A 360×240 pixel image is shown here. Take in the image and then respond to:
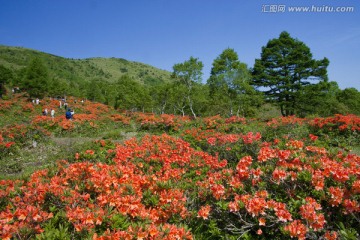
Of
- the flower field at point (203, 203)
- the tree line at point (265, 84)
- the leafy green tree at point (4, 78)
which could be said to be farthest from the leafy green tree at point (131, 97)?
the flower field at point (203, 203)

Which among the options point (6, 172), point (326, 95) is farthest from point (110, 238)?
point (326, 95)

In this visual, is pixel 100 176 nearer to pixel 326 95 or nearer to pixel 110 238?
pixel 110 238

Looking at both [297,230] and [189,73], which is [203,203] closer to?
[297,230]

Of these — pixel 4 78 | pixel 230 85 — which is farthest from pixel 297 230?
pixel 4 78

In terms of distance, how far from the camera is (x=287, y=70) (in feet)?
95.3

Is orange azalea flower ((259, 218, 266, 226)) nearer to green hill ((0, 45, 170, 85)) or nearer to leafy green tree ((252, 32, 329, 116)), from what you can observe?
leafy green tree ((252, 32, 329, 116))

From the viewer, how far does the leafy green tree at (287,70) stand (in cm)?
2888

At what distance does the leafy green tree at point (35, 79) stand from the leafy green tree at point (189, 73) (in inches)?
946

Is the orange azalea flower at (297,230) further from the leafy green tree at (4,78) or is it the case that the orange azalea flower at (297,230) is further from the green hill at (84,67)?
the green hill at (84,67)

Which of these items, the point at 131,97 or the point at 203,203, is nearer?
the point at 203,203

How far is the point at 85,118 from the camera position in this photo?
826 inches

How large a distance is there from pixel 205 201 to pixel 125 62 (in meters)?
140

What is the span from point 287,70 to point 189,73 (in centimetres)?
1160

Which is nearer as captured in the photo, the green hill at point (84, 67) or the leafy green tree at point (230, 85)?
the leafy green tree at point (230, 85)
